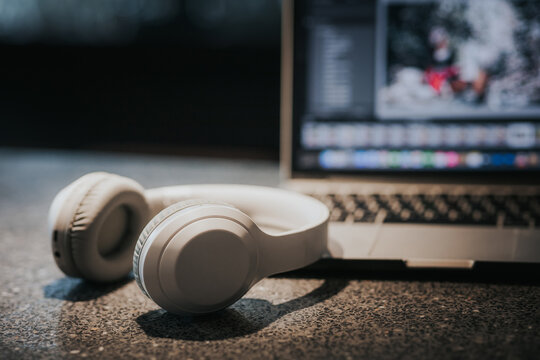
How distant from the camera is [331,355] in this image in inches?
12.4

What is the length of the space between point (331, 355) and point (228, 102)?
1303mm

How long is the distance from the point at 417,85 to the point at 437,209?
0.21m

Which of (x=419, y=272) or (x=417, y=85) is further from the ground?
(x=417, y=85)

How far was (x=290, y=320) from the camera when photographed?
369mm

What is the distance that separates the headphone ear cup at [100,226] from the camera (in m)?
0.39

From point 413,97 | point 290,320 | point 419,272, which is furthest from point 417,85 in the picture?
point 290,320

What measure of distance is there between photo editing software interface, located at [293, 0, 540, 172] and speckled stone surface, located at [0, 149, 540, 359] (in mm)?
326

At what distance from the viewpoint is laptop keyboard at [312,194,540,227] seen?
1.88 feet

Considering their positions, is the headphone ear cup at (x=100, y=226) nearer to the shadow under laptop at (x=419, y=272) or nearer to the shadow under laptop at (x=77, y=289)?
the shadow under laptop at (x=77, y=289)

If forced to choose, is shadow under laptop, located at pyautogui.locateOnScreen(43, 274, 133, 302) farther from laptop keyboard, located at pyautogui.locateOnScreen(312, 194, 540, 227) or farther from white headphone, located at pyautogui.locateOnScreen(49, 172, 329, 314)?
laptop keyboard, located at pyautogui.locateOnScreen(312, 194, 540, 227)

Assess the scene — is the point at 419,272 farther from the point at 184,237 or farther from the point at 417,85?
the point at 417,85

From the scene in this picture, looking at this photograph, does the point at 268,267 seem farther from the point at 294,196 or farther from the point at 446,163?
the point at 446,163

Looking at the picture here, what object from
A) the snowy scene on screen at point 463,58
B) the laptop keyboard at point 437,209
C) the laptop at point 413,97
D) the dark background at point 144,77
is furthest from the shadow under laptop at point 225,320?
the dark background at point 144,77

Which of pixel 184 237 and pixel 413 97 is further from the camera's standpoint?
pixel 413 97
